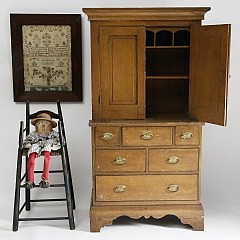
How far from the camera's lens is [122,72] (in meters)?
3.23

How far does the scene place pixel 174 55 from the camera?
3.66m

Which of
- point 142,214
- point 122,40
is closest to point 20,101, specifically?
point 122,40

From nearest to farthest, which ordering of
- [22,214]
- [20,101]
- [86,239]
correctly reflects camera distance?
[86,239] → [22,214] → [20,101]

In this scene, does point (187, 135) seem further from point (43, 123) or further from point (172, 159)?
point (43, 123)

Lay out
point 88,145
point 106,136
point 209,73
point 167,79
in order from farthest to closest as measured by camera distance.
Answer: point 88,145 < point 167,79 < point 106,136 < point 209,73

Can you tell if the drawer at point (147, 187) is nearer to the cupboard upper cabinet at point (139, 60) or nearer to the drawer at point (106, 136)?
the drawer at point (106, 136)

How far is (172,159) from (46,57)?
131 cm

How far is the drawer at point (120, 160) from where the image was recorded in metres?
3.21

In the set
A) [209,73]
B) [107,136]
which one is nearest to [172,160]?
[107,136]

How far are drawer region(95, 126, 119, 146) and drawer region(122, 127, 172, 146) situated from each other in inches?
2.1

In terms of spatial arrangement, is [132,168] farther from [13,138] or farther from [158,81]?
[13,138]

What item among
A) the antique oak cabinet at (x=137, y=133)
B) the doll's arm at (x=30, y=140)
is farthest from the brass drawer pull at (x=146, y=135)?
the doll's arm at (x=30, y=140)

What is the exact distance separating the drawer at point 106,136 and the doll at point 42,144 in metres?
0.29

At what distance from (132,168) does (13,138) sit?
1.16 m
